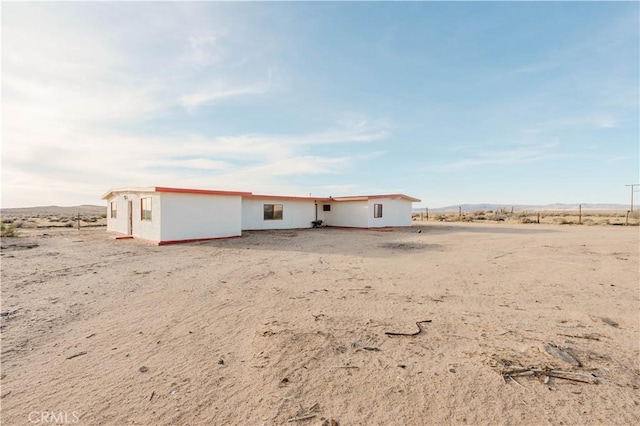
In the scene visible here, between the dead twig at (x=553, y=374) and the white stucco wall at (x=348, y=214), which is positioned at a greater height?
the white stucco wall at (x=348, y=214)

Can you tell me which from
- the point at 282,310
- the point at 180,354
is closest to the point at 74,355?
the point at 180,354

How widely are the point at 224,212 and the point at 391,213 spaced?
44.5 feet

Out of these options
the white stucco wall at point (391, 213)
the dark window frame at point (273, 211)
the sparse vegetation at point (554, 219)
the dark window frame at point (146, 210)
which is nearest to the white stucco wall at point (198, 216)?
the dark window frame at point (146, 210)

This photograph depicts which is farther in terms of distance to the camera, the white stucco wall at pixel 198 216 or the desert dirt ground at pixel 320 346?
the white stucco wall at pixel 198 216

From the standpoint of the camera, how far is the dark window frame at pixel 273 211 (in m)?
21.3

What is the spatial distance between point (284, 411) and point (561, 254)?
1173cm

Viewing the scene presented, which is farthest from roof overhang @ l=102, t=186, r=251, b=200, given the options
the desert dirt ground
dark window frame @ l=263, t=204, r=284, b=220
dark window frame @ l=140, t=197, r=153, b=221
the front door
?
the desert dirt ground

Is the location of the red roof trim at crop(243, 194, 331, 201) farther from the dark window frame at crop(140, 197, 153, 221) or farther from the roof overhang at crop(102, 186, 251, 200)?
the dark window frame at crop(140, 197, 153, 221)

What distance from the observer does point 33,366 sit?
3436mm

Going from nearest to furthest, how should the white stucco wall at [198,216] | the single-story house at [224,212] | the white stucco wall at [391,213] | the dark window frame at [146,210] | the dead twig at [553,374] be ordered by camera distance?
the dead twig at [553,374] < the white stucco wall at [198,216] < the single-story house at [224,212] < the dark window frame at [146,210] < the white stucco wall at [391,213]

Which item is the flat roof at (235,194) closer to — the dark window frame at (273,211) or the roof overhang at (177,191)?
the roof overhang at (177,191)

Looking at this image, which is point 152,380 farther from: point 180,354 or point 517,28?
point 517,28

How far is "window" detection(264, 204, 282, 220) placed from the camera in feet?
69.9

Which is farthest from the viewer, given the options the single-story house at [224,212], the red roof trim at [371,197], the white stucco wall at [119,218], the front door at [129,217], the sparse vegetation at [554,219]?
the sparse vegetation at [554,219]
